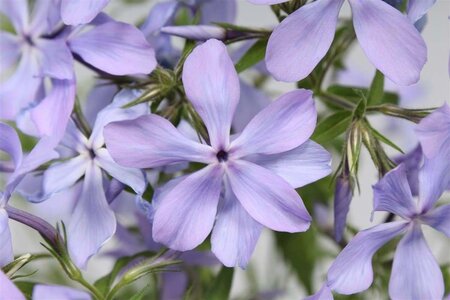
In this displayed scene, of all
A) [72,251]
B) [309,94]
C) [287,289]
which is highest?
[309,94]

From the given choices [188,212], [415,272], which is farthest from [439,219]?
[188,212]

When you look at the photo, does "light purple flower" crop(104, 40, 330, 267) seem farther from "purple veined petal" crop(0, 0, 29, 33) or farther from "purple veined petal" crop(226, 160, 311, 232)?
"purple veined petal" crop(0, 0, 29, 33)

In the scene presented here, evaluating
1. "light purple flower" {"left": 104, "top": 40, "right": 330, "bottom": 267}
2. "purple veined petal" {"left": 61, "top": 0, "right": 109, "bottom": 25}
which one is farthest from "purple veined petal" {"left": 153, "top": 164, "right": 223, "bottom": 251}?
"purple veined petal" {"left": 61, "top": 0, "right": 109, "bottom": 25}

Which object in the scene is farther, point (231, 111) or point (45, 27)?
point (45, 27)

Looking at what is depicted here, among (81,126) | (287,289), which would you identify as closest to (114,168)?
(81,126)

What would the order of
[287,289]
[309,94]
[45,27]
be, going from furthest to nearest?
[287,289] → [45,27] → [309,94]

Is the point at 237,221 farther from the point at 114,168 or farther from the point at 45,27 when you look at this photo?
the point at 45,27

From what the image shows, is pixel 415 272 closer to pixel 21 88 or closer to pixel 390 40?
pixel 390 40
